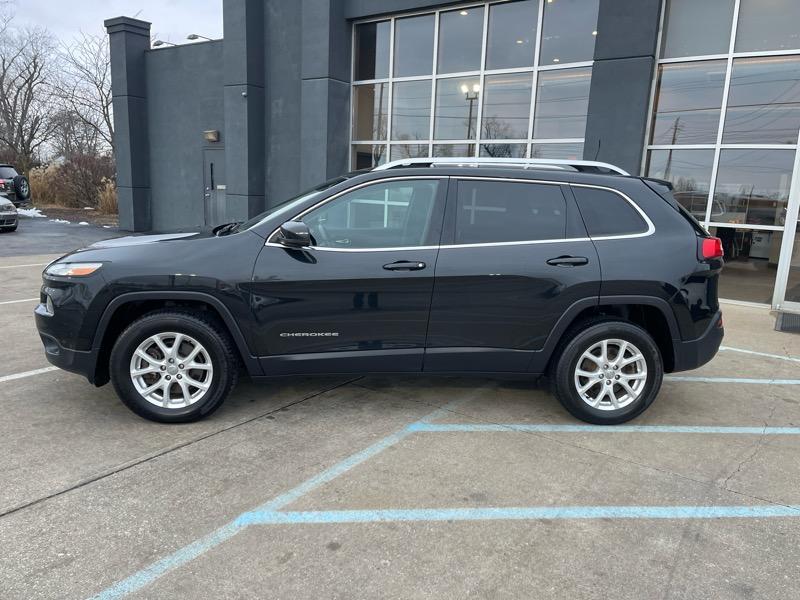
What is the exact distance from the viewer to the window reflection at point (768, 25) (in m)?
8.24

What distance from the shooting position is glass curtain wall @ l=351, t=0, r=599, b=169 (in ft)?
32.8

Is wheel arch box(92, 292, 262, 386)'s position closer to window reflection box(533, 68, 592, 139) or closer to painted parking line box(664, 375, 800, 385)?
painted parking line box(664, 375, 800, 385)

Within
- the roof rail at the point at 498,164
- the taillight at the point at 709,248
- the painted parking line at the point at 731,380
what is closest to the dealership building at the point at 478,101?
the painted parking line at the point at 731,380

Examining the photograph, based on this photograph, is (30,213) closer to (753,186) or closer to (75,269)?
(75,269)

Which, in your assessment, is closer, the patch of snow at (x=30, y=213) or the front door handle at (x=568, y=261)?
the front door handle at (x=568, y=261)

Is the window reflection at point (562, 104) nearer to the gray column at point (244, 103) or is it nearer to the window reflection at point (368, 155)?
the window reflection at point (368, 155)

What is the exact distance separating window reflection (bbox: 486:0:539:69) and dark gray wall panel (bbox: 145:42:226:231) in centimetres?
687

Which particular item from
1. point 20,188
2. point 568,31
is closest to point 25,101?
point 20,188

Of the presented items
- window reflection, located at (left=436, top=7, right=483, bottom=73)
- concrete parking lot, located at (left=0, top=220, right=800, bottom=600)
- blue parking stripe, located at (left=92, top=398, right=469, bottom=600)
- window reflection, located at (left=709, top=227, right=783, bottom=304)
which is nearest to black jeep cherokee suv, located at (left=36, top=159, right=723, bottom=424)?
concrete parking lot, located at (left=0, top=220, right=800, bottom=600)

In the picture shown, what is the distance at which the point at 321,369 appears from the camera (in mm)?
4039

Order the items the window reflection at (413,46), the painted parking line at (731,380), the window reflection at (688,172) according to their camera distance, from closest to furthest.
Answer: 1. the painted parking line at (731,380)
2. the window reflection at (688,172)
3. the window reflection at (413,46)

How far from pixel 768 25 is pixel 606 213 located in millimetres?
6603

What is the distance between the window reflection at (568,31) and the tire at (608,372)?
7.21 meters

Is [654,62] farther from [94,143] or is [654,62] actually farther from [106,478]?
[94,143]
